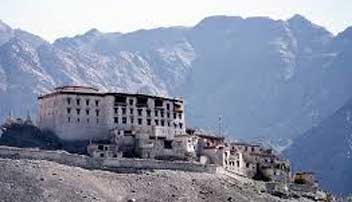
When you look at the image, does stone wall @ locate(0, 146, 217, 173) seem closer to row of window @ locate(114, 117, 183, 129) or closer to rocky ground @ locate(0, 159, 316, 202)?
rocky ground @ locate(0, 159, 316, 202)

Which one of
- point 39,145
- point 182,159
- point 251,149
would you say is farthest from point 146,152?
point 251,149

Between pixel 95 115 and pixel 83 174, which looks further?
pixel 95 115

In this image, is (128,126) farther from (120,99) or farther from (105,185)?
(105,185)

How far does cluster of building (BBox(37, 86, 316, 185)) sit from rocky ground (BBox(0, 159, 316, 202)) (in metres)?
7.41

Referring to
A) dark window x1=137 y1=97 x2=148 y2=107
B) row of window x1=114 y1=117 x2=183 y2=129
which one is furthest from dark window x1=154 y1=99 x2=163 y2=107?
row of window x1=114 y1=117 x2=183 y2=129

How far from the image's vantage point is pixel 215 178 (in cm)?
13688

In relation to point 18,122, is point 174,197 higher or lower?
lower

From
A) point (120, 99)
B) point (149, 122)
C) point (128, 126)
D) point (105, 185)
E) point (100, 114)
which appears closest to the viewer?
point (105, 185)

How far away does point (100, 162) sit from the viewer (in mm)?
131875

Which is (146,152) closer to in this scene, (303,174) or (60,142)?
(60,142)

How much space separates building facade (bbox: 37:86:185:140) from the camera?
142500mm

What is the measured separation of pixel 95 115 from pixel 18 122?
11249 millimetres

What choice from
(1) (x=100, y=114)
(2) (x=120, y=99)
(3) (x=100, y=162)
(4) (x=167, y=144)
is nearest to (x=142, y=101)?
(2) (x=120, y=99)

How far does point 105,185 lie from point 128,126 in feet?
68.9
